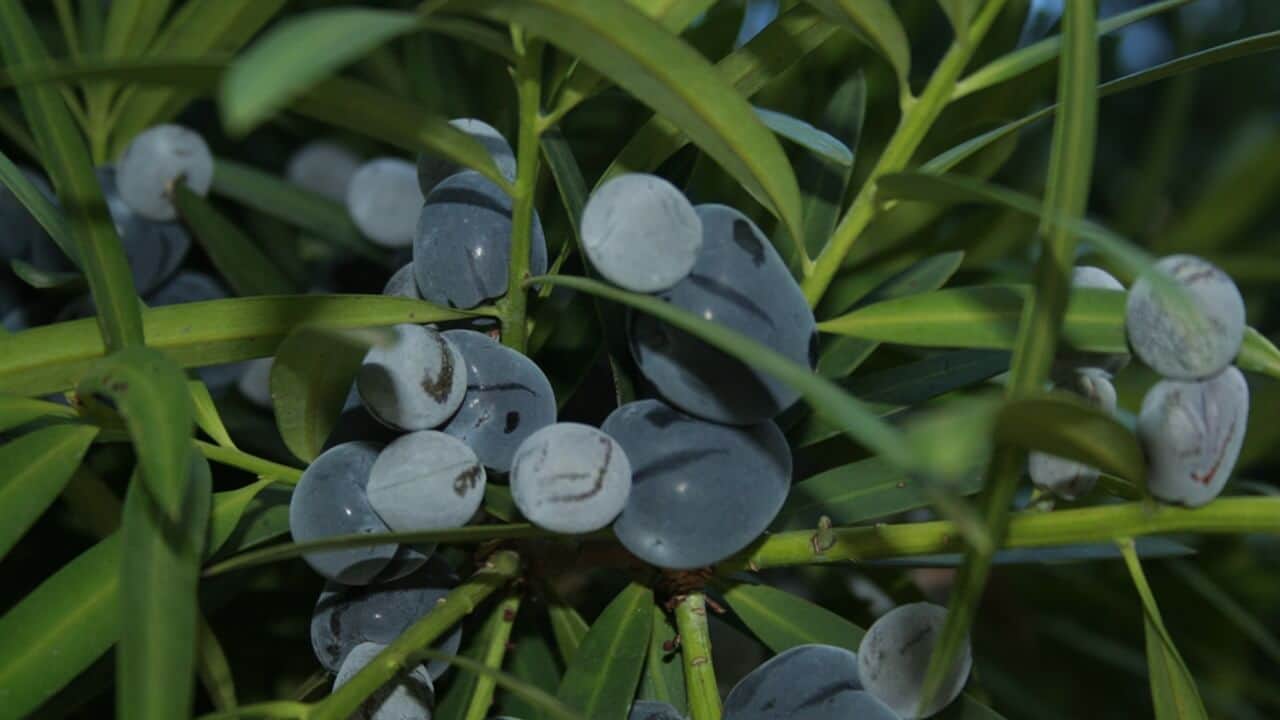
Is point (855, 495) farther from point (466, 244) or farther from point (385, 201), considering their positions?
point (385, 201)

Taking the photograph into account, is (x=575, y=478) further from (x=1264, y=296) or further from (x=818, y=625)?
(x=1264, y=296)

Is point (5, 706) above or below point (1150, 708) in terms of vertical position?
below

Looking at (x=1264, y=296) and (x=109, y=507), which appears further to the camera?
(x=1264, y=296)

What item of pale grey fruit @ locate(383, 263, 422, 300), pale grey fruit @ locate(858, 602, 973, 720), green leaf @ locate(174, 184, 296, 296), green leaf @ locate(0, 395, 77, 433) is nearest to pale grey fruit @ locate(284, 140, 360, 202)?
green leaf @ locate(174, 184, 296, 296)

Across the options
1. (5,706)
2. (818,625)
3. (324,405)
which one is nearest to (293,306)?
(324,405)

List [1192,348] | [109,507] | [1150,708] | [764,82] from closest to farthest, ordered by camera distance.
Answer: [1192,348] < [764,82] < [109,507] < [1150,708]

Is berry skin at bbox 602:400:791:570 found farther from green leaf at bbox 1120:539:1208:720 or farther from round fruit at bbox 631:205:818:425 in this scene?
green leaf at bbox 1120:539:1208:720
